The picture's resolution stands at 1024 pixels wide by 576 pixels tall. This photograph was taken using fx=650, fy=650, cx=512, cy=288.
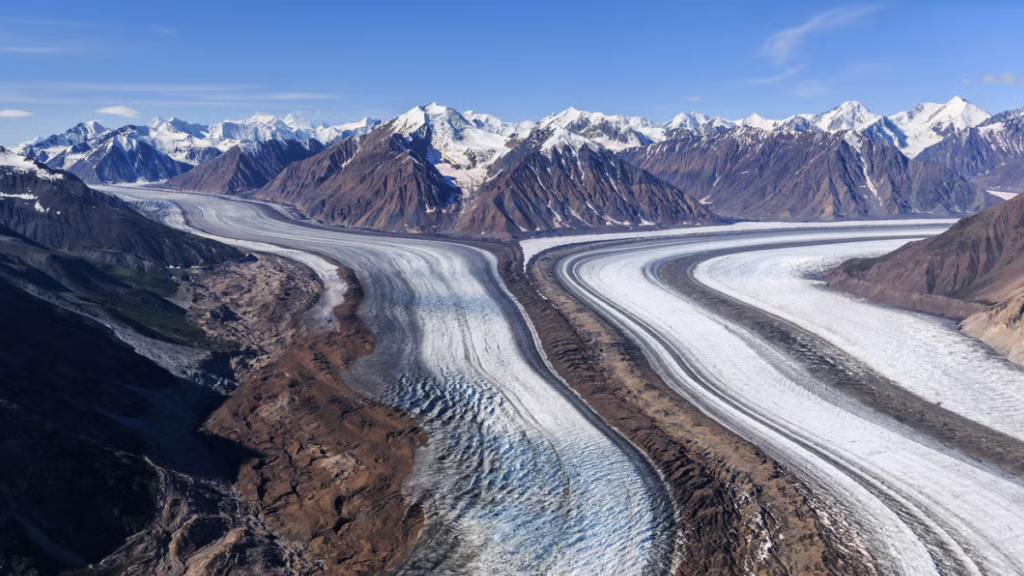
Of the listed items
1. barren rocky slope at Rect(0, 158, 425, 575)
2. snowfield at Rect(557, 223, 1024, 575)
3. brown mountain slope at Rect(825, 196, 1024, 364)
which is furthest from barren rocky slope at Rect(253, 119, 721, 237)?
barren rocky slope at Rect(0, 158, 425, 575)

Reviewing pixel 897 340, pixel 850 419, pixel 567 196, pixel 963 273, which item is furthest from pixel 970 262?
pixel 567 196

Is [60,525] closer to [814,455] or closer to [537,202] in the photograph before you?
[814,455]

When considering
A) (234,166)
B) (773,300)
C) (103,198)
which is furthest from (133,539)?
(234,166)

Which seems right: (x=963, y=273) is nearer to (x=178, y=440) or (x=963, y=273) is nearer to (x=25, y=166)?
(x=178, y=440)

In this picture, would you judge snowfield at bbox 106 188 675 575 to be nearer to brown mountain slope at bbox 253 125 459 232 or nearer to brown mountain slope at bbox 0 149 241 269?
brown mountain slope at bbox 0 149 241 269

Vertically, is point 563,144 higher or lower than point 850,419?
higher
